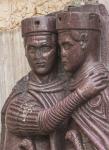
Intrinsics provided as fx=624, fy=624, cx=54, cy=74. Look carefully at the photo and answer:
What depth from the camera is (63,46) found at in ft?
6.59

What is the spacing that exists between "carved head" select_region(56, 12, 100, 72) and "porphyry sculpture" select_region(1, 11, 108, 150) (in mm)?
72

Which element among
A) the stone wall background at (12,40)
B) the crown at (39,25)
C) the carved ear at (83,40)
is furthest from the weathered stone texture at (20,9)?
the carved ear at (83,40)

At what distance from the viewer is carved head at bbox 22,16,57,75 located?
6.70ft

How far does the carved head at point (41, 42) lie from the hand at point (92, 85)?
178 mm

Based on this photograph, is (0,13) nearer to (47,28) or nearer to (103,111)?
(47,28)

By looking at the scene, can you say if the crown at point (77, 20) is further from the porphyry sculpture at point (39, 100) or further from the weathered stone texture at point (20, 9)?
the weathered stone texture at point (20, 9)

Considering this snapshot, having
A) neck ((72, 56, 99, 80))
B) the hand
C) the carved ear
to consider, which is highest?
the carved ear

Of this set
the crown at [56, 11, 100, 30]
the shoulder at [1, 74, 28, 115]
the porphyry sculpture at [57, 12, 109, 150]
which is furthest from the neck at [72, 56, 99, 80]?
the shoulder at [1, 74, 28, 115]

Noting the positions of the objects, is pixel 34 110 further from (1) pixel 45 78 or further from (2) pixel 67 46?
(2) pixel 67 46

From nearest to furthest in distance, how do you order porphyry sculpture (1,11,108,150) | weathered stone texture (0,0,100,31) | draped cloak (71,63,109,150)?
draped cloak (71,63,109,150)
porphyry sculpture (1,11,108,150)
weathered stone texture (0,0,100,31)

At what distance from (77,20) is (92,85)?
21 centimetres

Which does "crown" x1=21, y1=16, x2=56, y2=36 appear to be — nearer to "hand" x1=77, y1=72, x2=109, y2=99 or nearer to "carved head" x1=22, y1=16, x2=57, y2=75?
"carved head" x1=22, y1=16, x2=57, y2=75

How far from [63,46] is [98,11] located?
0.17 metres

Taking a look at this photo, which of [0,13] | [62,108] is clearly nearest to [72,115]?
[62,108]
